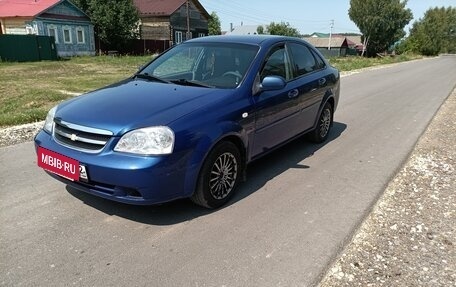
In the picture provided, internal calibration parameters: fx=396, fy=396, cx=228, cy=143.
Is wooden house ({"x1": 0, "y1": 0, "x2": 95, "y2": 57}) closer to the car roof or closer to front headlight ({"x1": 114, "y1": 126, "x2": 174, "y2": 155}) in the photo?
the car roof

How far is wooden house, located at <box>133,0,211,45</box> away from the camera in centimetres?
4000

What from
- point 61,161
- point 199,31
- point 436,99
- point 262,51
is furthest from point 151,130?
point 199,31

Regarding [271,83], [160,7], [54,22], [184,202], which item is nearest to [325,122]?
[271,83]

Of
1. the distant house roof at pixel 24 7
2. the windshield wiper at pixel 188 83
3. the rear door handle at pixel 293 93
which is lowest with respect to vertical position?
the rear door handle at pixel 293 93

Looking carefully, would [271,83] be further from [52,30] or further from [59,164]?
[52,30]

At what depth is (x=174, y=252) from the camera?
324 cm

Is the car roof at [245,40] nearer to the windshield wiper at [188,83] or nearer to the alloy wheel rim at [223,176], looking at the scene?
the windshield wiper at [188,83]

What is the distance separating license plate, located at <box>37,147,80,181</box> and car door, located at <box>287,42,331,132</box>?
2953 millimetres

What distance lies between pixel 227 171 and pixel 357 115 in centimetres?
580

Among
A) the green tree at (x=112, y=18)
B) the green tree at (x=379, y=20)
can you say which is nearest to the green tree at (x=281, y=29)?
the green tree at (x=379, y=20)

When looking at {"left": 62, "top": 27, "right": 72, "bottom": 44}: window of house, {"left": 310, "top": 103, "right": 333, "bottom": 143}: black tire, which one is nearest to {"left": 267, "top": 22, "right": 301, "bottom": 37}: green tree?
{"left": 62, "top": 27, "right": 72, "bottom": 44}: window of house

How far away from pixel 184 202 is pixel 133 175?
1008mm

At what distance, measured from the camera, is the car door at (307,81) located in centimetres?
535

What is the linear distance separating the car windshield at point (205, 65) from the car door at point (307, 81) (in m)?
0.93
